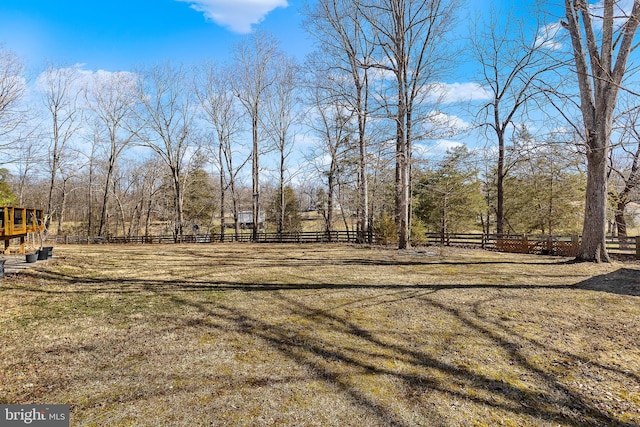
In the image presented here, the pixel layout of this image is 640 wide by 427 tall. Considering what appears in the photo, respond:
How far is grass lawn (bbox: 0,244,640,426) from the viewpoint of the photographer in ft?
8.18

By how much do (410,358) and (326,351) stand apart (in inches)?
37.7

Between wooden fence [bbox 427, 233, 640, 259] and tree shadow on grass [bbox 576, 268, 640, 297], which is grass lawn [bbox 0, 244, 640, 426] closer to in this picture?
tree shadow on grass [bbox 576, 268, 640, 297]

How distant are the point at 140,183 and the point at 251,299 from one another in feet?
109

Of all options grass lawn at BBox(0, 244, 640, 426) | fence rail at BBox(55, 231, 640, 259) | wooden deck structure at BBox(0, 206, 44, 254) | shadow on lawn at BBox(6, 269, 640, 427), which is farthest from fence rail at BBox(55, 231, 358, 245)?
shadow on lawn at BBox(6, 269, 640, 427)

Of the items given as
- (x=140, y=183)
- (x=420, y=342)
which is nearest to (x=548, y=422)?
(x=420, y=342)

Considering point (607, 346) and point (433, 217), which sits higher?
point (433, 217)

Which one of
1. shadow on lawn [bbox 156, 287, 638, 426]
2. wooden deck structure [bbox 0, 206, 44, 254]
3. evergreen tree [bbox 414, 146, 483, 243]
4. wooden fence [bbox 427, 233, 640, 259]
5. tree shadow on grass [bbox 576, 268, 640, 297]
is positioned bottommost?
shadow on lawn [bbox 156, 287, 638, 426]

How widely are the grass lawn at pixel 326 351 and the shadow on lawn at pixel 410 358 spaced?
0.02 metres

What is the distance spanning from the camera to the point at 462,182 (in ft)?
78.2

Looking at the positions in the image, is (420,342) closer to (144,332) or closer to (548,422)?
(548,422)

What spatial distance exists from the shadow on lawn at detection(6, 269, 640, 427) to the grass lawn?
0.06ft

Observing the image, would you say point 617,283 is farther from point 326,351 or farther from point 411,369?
point 326,351

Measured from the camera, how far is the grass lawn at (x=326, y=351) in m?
2.49

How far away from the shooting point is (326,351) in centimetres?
350
